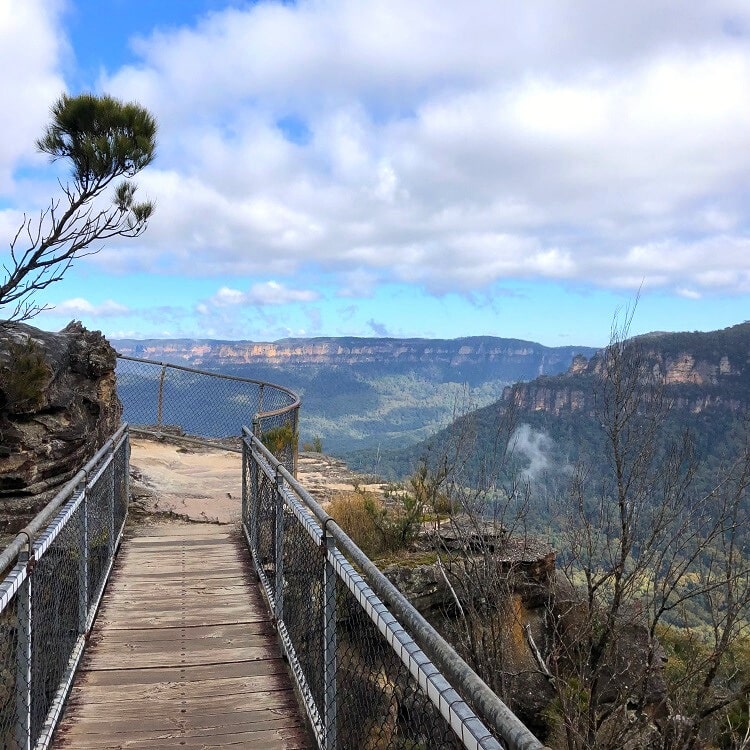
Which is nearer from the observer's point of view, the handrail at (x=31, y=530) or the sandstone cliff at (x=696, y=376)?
the handrail at (x=31, y=530)

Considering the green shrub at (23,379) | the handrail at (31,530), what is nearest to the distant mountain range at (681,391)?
the green shrub at (23,379)

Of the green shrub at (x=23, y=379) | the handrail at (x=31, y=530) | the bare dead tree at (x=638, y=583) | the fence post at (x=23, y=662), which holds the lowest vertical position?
the bare dead tree at (x=638, y=583)

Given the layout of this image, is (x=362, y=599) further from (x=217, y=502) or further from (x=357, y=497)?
(x=357, y=497)

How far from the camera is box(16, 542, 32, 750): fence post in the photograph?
3.10 meters

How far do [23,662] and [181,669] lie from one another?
1.64 metres

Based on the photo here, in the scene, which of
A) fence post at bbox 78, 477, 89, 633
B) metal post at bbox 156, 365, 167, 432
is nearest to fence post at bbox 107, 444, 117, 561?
fence post at bbox 78, 477, 89, 633

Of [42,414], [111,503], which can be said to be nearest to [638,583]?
[111,503]

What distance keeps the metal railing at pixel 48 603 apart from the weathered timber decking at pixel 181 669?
0.17 m

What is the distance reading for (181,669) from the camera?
15.0 feet

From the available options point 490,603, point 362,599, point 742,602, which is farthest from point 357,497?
point 362,599

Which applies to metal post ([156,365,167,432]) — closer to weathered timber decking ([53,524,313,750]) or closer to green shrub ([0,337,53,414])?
green shrub ([0,337,53,414])

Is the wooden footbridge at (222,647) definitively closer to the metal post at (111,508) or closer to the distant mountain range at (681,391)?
the metal post at (111,508)

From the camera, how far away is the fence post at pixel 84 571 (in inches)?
191

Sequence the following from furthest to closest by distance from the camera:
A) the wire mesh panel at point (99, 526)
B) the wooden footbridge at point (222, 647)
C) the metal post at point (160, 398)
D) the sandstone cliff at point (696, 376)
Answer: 1. the sandstone cliff at point (696, 376)
2. the metal post at point (160, 398)
3. the wire mesh panel at point (99, 526)
4. the wooden footbridge at point (222, 647)
